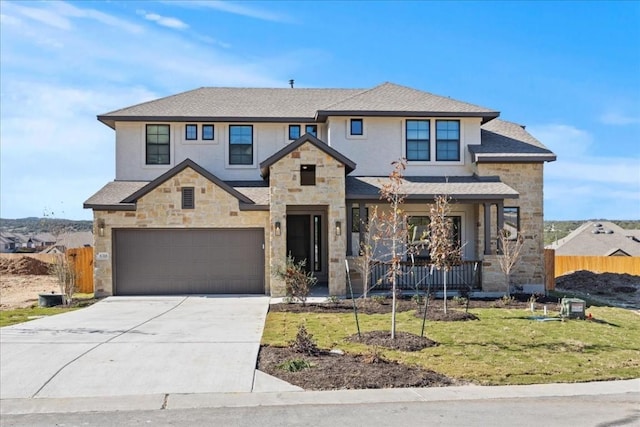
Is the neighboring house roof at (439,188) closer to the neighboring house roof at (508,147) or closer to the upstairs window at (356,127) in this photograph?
the neighboring house roof at (508,147)

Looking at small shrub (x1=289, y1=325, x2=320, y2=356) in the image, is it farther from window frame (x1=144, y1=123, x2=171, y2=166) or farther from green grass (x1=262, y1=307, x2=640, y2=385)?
window frame (x1=144, y1=123, x2=171, y2=166)

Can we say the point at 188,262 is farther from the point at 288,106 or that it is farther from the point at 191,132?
the point at 288,106

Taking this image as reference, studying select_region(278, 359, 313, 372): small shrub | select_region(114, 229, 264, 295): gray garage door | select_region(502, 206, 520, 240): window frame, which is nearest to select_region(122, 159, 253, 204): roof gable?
select_region(114, 229, 264, 295): gray garage door

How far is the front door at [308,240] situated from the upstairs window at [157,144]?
5.33 meters

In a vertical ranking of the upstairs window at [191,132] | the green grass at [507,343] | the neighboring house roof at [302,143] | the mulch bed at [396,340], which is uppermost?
the upstairs window at [191,132]

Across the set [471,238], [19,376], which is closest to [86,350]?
[19,376]

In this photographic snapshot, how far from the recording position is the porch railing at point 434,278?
69.5 feet

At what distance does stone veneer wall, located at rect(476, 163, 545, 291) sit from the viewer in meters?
22.2

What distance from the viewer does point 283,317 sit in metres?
15.9

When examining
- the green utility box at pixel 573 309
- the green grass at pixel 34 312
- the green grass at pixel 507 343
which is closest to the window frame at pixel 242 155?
the green grass at pixel 34 312

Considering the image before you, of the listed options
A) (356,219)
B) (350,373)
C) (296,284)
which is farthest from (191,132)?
(350,373)

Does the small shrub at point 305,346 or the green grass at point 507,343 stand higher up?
the small shrub at point 305,346

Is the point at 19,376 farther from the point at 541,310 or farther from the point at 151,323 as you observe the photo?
the point at 541,310

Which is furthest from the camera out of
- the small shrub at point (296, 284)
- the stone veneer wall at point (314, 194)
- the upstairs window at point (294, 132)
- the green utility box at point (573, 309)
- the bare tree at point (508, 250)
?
the upstairs window at point (294, 132)
